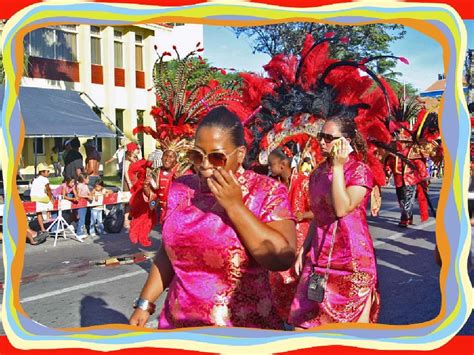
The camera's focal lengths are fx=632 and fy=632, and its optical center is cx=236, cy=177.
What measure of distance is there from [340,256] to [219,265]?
1354mm

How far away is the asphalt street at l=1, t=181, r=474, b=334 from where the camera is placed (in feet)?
18.9

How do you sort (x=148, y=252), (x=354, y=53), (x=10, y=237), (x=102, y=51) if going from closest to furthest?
(x=10, y=237) → (x=354, y=53) → (x=148, y=252) → (x=102, y=51)

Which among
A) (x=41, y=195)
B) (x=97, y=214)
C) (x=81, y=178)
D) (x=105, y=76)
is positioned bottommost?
(x=97, y=214)

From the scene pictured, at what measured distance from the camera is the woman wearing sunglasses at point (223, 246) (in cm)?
241

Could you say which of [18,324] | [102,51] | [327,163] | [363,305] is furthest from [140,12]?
[102,51]

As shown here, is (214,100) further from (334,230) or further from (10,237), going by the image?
(10,237)

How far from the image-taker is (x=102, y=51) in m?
20.2

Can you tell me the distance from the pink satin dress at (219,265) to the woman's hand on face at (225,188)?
0.70ft

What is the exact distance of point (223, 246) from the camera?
2445mm

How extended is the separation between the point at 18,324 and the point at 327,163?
6.76ft

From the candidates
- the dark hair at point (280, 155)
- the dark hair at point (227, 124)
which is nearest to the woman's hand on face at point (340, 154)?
the dark hair at point (227, 124)

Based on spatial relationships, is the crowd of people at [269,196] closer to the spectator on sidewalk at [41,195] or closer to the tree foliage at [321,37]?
the tree foliage at [321,37]

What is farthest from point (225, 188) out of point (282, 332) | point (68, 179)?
point (68, 179)

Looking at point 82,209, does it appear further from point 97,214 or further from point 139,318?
point 139,318
